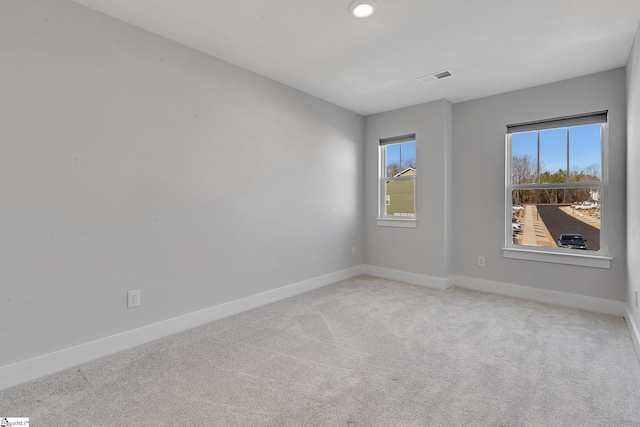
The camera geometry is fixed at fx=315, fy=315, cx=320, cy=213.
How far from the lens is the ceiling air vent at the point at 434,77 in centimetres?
322

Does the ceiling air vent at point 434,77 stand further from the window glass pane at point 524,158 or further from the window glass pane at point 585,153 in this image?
the window glass pane at point 585,153

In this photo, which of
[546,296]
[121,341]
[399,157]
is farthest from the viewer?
[399,157]

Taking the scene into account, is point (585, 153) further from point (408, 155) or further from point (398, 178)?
point (398, 178)

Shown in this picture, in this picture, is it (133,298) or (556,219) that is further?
(556,219)

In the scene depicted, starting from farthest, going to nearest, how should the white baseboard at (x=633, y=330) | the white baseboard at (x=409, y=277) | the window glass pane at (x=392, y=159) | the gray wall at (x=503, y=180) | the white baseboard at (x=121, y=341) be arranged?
the window glass pane at (x=392, y=159)
the white baseboard at (x=409, y=277)
the gray wall at (x=503, y=180)
the white baseboard at (x=633, y=330)
the white baseboard at (x=121, y=341)

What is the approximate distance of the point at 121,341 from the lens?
233cm

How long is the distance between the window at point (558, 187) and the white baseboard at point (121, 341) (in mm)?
2881

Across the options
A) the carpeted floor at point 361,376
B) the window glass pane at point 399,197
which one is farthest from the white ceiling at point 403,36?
the carpeted floor at point 361,376

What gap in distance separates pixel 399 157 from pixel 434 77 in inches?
54.2

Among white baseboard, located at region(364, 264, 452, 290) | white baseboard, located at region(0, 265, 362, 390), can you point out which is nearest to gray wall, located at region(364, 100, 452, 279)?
white baseboard, located at region(364, 264, 452, 290)

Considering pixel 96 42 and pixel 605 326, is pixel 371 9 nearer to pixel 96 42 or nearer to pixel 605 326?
pixel 96 42

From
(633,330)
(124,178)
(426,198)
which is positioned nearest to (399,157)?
(426,198)

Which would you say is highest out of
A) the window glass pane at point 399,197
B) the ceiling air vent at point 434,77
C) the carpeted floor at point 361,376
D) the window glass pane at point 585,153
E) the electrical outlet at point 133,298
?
the ceiling air vent at point 434,77

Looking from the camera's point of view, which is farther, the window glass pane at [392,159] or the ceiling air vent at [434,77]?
the window glass pane at [392,159]
